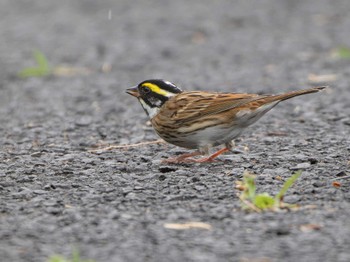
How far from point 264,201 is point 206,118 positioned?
6.27ft

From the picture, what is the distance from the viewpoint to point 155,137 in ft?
31.0

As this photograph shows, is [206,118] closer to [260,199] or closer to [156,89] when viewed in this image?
[156,89]

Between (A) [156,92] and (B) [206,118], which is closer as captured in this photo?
(B) [206,118]

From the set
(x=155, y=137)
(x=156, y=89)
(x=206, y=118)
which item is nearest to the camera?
(x=206, y=118)

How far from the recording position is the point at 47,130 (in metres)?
9.86

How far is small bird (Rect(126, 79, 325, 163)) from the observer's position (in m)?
7.89

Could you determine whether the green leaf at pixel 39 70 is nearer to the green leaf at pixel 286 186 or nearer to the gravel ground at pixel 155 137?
the gravel ground at pixel 155 137

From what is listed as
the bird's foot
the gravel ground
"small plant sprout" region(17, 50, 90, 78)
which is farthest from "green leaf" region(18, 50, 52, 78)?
the bird's foot

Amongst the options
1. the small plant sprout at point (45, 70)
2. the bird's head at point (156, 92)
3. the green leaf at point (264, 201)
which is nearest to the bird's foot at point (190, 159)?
the bird's head at point (156, 92)

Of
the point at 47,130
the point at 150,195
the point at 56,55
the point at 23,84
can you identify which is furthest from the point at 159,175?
the point at 56,55

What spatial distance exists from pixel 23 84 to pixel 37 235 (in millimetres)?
7200

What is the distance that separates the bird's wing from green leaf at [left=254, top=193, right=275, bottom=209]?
1754 mm

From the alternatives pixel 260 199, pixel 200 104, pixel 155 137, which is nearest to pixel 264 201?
pixel 260 199

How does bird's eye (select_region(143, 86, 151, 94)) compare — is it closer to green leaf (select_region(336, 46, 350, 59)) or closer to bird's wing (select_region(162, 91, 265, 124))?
bird's wing (select_region(162, 91, 265, 124))
